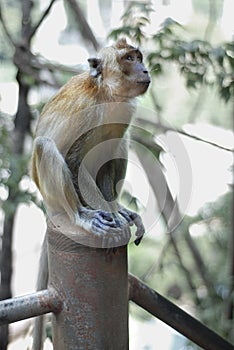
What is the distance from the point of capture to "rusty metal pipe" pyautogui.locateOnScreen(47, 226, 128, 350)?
1.59 meters

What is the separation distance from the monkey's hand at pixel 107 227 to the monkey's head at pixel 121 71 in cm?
58

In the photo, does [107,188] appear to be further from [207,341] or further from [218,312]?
[218,312]

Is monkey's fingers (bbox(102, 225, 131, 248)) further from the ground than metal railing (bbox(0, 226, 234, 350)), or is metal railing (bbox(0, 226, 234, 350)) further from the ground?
monkey's fingers (bbox(102, 225, 131, 248))

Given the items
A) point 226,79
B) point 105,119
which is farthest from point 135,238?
point 226,79

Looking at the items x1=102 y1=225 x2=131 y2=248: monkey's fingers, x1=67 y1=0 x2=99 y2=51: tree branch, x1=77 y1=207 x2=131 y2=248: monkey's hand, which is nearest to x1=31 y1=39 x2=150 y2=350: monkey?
x1=77 y1=207 x2=131 y2=248: monkey's hand

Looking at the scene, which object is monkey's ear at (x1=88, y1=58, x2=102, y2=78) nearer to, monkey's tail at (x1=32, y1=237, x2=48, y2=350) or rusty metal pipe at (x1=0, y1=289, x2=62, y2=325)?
monkey's tail at (x1=32, y1=237, x2=48, y2=350)

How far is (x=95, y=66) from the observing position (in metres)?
2.36

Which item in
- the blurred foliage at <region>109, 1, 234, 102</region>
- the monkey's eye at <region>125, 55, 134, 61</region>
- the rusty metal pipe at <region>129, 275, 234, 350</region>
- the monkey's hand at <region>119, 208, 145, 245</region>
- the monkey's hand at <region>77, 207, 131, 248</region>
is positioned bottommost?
the rusty metal pipe at <region>129, 275, 234, 350</region>

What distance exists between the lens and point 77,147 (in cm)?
224

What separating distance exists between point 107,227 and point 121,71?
0.85 m

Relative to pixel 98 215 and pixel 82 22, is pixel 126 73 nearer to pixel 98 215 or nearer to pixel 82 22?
pixel 98 215

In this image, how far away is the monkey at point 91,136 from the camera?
2139mm

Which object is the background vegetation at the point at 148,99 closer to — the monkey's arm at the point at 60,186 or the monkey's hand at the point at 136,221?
the monkey's hand at the point at 136,221

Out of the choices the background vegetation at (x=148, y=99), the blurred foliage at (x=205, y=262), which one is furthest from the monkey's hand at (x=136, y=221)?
the blurred foliage at (x=205, y=262)
